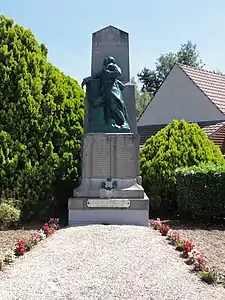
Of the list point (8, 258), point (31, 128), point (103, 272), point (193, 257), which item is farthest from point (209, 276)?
point (31, 128)

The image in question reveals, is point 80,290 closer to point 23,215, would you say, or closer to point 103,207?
point 103,207

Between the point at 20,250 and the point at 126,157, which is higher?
the point at 126,157

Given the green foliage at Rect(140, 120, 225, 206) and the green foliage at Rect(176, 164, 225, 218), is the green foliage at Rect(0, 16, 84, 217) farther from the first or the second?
the green foliage at Rect(176, 164, 225, 218)

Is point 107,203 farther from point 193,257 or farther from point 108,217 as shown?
point 193,257

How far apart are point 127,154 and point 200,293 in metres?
4.16

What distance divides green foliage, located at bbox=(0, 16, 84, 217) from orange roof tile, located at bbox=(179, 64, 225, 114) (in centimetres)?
1100

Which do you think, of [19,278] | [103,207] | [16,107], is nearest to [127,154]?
[103,207]

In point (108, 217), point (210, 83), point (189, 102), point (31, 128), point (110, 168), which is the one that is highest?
point (210, 83)

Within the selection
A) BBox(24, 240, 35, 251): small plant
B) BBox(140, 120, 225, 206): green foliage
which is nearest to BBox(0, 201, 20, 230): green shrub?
BBox(24, 240, 35, 251): small plant

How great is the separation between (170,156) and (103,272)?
15.8 ft

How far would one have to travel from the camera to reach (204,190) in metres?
8.12

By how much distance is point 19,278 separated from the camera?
4551 millimetres

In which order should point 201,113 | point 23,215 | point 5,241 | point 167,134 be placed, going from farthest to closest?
point 201,113, point 167,134, point 23,215, point 5,241

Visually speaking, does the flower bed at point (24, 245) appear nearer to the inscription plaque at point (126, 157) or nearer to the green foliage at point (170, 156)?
the inscription plaque at point (126, 157)
